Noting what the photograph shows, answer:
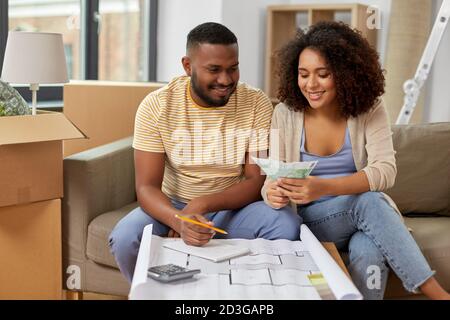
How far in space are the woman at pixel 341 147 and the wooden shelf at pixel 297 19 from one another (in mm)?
1697

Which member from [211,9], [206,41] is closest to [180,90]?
[206,41]

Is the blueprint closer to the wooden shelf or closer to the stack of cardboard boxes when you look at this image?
the stack of cardboard boxes

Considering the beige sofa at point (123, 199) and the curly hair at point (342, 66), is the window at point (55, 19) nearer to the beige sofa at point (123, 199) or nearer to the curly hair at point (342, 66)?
the beige sofa at point (123, 199)

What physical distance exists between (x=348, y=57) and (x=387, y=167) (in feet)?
1.12

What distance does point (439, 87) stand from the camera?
3.85 meters

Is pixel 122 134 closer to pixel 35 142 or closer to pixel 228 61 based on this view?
pixel 35 142

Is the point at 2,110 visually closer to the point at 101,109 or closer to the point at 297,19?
the point at 101,109

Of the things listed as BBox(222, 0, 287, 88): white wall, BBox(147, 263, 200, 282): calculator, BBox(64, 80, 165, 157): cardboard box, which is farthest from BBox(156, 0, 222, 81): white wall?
BBox(147, 263, 200, 282): calculator

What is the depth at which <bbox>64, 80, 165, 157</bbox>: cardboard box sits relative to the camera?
295 cm

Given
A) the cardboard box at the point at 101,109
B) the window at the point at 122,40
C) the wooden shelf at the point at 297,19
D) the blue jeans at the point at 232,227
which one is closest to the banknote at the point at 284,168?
the blue jeans at the point at 232,227

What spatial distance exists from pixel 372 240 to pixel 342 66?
1.70 feet

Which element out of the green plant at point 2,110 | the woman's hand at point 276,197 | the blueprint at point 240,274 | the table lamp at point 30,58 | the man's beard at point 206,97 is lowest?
the blueprint at point 240,274

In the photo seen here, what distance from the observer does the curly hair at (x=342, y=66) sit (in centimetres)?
206

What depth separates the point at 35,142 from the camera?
2.14m
